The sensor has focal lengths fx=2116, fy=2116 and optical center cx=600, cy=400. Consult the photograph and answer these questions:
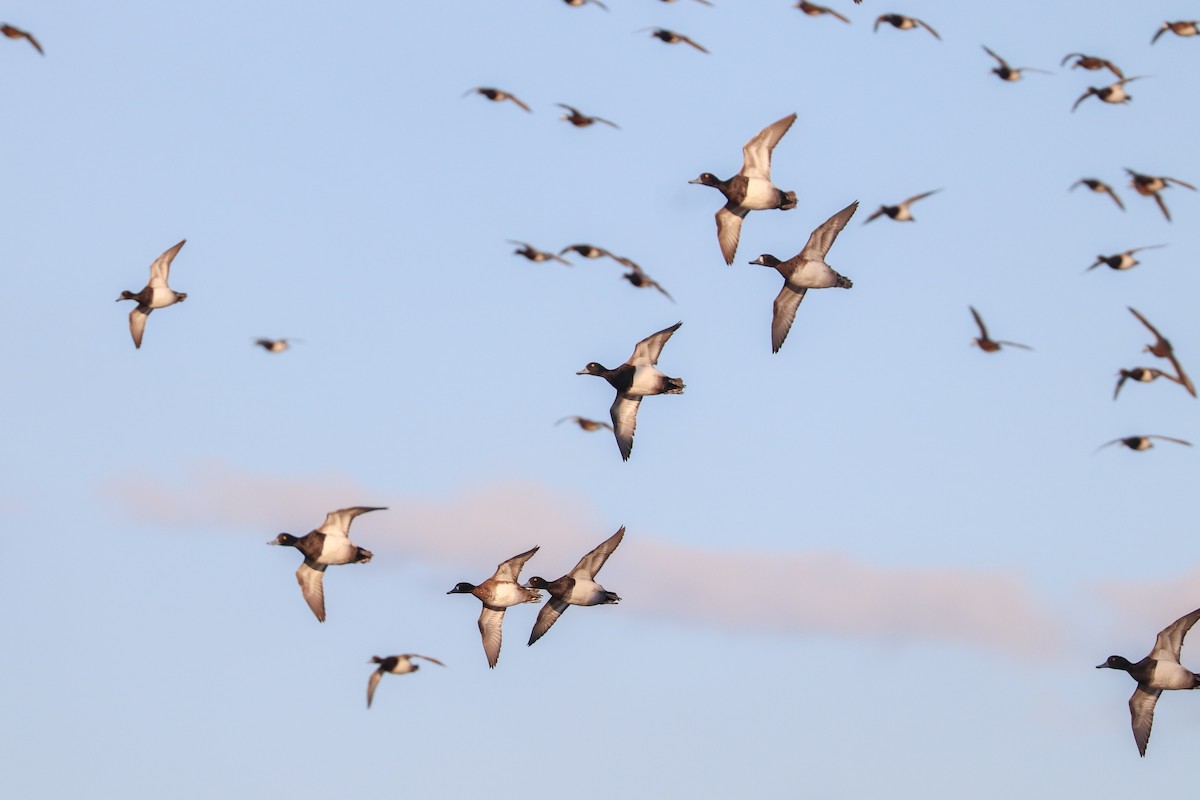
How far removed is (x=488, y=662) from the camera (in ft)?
154

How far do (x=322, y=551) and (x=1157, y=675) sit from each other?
17.4 m

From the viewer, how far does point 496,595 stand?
47188 millimetres

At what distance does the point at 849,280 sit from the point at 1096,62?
15.5m

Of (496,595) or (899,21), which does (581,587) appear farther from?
(899,21)

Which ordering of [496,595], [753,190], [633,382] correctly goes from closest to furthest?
[753,190], [633,382], [496,595]

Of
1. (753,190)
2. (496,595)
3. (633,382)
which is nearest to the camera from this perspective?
(753,190)

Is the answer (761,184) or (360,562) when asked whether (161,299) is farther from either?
(761,184)

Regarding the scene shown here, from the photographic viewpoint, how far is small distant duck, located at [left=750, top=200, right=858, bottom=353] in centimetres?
4249

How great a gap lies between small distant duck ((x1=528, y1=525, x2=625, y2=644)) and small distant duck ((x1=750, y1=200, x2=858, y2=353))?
5.61 meters

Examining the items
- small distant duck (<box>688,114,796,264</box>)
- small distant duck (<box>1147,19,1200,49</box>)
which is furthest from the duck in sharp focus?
small distant duck (<box>688,114,796,264</box>)

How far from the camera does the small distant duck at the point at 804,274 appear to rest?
42.5 m

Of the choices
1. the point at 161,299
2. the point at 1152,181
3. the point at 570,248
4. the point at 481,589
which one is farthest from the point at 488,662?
the point at 1152,181

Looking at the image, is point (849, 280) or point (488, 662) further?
point (488, 662)

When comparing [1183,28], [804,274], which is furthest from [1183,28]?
[804,274]
